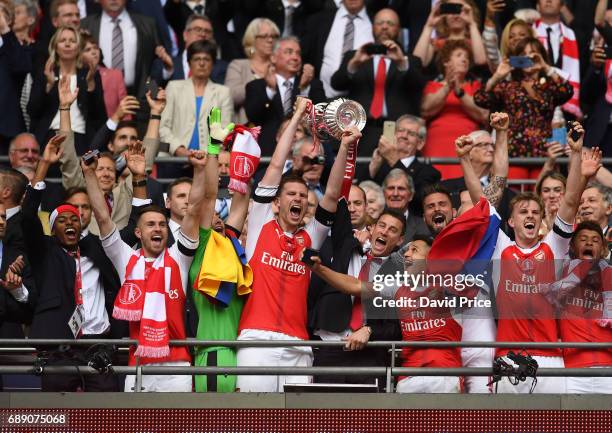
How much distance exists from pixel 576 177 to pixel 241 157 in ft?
8.75

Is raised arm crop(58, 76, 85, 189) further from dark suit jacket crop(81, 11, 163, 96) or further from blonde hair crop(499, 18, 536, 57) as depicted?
blonde hair crop(499, 18, 536, 57)

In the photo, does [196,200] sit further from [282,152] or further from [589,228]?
[589,228]

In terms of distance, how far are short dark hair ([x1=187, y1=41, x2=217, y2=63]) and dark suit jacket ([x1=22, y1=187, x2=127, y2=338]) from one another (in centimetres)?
422

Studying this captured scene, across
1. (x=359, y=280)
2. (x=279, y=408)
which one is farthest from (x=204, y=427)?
(x=359, y=280)

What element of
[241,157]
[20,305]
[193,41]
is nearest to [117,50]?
[193,41]

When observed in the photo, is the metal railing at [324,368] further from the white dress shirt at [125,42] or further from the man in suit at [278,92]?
the white dress shirt at [125,42]

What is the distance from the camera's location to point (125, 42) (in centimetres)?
1738

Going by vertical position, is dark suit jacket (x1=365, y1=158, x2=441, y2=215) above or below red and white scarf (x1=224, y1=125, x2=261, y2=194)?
above

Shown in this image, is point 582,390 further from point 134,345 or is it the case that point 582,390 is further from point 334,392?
point 134,345

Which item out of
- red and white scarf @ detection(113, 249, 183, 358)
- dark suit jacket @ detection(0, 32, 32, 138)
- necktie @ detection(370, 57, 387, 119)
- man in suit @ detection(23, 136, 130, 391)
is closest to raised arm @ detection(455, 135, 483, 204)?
red and white scarf @ detection(113, 249, 183, 358)

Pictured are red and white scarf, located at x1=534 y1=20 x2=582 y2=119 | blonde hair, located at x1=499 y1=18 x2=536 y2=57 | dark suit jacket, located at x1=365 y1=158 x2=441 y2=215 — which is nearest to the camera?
dark suit jacket, located at x1=365 y1=158 x2=441 y2=215

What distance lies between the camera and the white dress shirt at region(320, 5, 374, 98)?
1733 cm

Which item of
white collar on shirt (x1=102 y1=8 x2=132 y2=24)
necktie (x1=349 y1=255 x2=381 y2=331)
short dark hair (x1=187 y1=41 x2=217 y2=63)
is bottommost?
necktie (x1=349 y1=255 x2=381 y2=331)

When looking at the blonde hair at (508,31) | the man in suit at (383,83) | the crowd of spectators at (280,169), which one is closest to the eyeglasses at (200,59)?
the crowd of spectators at (280,169)
